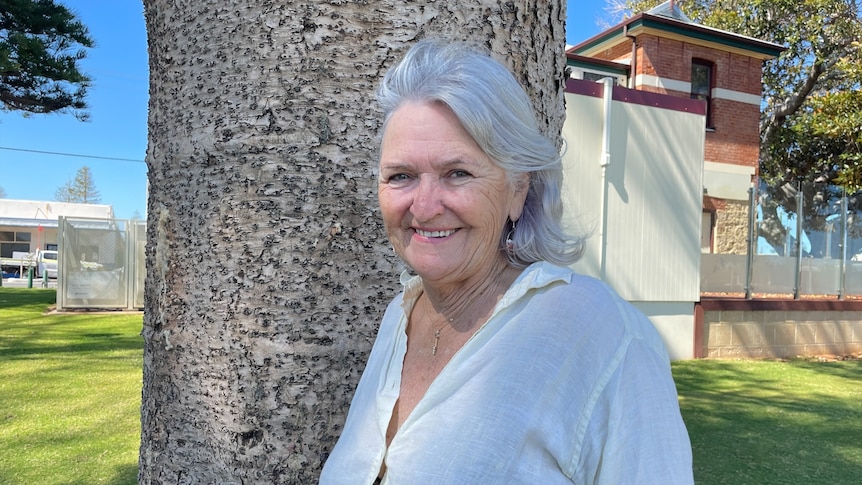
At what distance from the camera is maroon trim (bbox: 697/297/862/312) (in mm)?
11742

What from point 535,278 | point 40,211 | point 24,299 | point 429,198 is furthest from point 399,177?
point 40,211

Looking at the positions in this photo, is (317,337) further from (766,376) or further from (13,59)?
(13,59)

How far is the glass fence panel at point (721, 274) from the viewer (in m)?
12.1

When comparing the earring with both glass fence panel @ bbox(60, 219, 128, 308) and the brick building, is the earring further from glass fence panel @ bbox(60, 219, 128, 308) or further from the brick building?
glass fence panel @ bbox(60, 219, 128, 308)

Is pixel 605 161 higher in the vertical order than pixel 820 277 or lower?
higher

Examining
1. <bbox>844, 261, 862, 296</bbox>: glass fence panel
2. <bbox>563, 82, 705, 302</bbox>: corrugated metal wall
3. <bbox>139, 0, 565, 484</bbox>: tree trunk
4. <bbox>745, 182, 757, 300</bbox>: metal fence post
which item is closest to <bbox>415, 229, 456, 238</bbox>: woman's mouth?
<bbox>139, 0, 565, 484</bbox>: tree trunk

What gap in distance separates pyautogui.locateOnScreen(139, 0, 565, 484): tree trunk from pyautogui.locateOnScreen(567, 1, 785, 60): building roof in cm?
1588

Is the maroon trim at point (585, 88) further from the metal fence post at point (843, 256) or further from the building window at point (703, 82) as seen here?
the building window at point (703, 82)

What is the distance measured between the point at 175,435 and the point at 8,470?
13.4 feet

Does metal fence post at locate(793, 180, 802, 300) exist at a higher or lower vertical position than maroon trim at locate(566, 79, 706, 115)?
lower

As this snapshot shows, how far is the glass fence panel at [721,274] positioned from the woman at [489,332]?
1171 centimetres

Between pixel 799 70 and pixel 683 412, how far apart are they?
53.5 feet

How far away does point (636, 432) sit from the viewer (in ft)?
3.55

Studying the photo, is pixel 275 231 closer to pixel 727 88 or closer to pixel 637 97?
pixel 637 97
